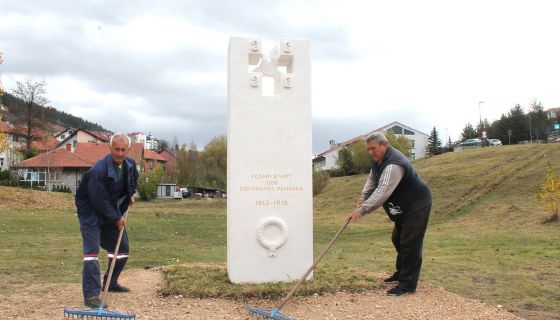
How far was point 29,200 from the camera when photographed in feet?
92.8

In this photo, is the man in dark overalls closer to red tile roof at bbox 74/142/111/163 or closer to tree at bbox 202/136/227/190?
tree at bbox 202/136/227/190

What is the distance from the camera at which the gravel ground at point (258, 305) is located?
5652 millimetres

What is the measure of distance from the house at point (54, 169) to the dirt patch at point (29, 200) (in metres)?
24.5

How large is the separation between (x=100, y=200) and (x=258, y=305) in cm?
226

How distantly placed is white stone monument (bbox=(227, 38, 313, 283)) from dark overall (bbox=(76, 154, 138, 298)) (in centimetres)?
147

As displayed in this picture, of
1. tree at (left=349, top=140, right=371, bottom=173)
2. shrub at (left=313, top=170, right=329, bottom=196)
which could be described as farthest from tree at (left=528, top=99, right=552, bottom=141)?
shrub at (left=313, top=170, right=329, bottom=196)

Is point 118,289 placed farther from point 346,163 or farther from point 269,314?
point 346,163

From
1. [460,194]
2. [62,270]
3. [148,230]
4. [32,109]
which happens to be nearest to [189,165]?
[32,109]

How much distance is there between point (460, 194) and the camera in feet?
93.0

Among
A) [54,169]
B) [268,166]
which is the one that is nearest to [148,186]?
[54,169]

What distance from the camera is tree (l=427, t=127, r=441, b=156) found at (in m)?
67.1

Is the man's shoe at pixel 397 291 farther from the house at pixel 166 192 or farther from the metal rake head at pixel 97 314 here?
the house at pixel 166 192

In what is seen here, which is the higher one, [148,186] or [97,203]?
[148,186]

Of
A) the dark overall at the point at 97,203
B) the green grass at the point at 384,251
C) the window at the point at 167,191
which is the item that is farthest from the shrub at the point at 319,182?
the dark overall at the point at 97,203
